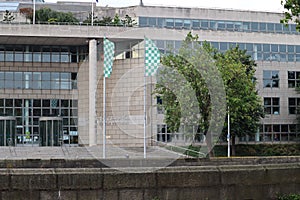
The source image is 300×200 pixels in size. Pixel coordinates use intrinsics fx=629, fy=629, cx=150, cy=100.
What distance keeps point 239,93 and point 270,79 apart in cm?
1759

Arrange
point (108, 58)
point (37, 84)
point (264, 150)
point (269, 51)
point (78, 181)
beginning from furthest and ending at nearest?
point (269, 51) → point (264, 150) → point (37, 84) → point (108, 58) → point (78, 181)

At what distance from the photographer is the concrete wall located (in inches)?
461

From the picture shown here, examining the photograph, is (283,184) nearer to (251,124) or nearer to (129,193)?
(129,193)

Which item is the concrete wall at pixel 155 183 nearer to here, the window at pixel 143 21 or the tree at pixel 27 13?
the window at pixel 143 21

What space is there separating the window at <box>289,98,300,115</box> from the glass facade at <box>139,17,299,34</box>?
7.92 metres

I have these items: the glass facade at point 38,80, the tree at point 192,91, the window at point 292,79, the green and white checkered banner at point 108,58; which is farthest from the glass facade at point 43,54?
the window at point 292,79

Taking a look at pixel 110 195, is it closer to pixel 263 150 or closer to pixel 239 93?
pixel 239 93

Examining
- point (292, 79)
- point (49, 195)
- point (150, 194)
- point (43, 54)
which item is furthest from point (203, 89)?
point (292, 79)

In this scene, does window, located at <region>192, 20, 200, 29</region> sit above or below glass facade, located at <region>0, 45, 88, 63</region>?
above

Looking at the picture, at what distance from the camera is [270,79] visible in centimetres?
6762

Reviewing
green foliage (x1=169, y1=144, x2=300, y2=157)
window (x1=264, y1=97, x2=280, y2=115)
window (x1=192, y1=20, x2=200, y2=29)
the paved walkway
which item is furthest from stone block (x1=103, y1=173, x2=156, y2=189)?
window (x1=192, y1=20, x2=200, y2=29)

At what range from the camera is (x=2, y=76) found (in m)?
61.6

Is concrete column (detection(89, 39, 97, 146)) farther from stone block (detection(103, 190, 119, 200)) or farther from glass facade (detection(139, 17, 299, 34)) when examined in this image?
stone block (detection(103, 190, 119, 200))

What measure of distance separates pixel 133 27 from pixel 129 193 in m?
51.3
